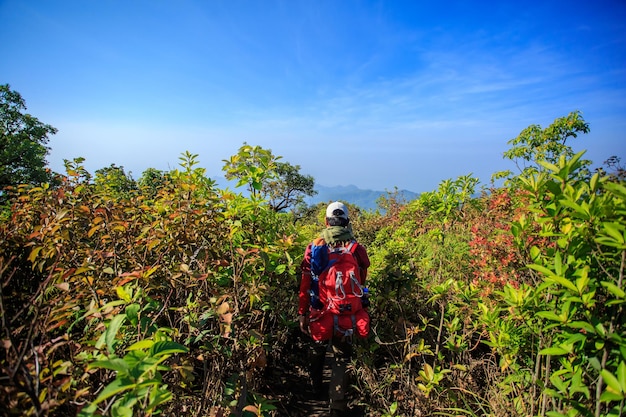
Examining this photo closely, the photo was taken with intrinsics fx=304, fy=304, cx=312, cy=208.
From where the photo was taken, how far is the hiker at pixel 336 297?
2.90 meters

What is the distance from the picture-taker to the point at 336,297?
9.50 feet

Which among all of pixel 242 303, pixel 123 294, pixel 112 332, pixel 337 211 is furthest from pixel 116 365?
pixel 337 211

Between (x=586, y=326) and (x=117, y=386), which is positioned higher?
(x=586, y=326)

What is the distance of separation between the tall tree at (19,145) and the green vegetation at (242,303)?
2192cm

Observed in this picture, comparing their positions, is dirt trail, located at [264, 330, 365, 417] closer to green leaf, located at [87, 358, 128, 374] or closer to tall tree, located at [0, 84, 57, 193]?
green leaf, located at [87, 358, 128, 374]

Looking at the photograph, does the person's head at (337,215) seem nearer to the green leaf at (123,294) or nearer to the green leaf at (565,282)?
the green leaf at (565,282)

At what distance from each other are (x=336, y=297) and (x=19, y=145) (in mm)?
29996

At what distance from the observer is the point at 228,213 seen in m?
2.37

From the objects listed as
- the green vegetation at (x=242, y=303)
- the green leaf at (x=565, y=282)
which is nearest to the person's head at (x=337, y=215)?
the green vegetation at (x=242, y=303)

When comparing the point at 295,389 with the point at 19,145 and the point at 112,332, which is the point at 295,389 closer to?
the point at 112,332

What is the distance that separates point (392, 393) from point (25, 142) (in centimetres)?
3045

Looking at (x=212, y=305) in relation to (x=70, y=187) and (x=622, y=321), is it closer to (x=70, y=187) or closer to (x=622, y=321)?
(x=70, y=187)

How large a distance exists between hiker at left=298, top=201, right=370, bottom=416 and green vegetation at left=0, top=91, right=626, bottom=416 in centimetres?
25

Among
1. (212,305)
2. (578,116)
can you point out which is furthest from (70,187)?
(578,116)
